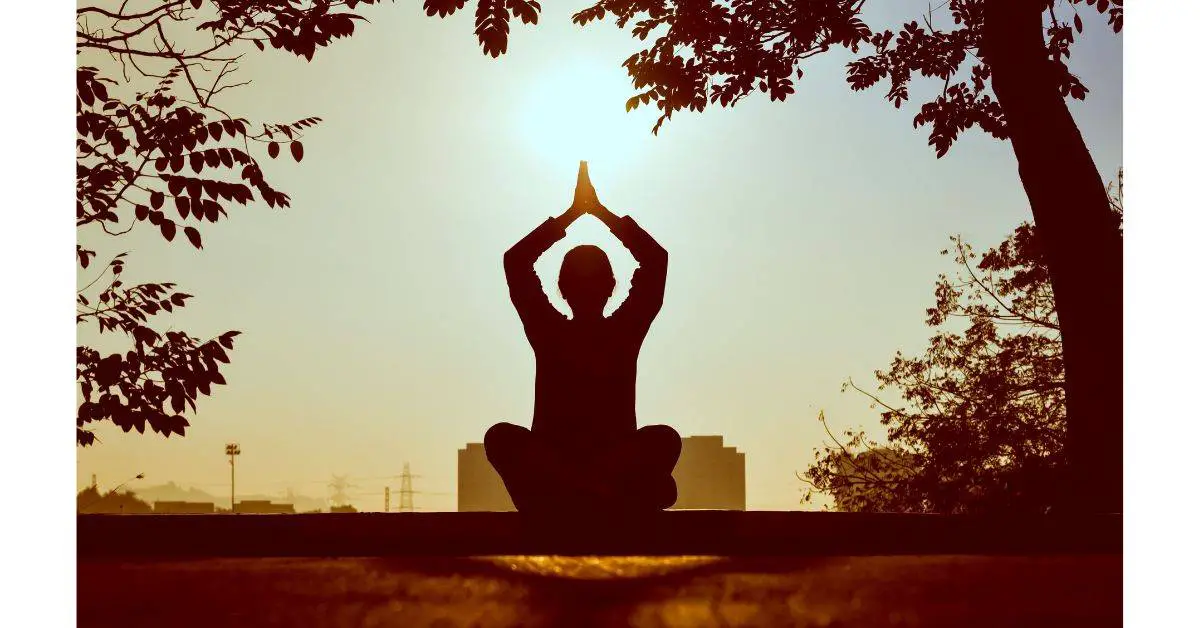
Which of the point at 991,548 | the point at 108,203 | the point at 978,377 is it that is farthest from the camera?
the point at 978,377

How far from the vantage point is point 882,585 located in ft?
9.81

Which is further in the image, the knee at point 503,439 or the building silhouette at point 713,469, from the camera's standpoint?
the building silhouette at point 713,469

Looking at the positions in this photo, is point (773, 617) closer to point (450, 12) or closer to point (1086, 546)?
point (1086, 546)

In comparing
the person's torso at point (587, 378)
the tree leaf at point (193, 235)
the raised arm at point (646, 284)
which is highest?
the tree leaf at point (193, 235)

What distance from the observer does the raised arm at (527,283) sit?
12.9 ft

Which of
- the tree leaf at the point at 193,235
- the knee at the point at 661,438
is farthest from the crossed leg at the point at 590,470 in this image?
the tree leaf at the point at 193,235

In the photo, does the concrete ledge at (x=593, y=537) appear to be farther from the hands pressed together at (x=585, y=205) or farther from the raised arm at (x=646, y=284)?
the hands pressed together at (x=585, y=205)

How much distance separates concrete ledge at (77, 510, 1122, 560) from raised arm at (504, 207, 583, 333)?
2.60 ft

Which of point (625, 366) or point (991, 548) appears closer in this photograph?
point (991, 548)

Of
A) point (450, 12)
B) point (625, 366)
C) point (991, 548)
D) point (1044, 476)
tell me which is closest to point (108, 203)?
point (450, 12)

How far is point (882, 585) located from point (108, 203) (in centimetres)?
460

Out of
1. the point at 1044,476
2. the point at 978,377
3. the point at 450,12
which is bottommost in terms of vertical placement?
the point at 1044,476

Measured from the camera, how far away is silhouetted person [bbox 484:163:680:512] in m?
3.60

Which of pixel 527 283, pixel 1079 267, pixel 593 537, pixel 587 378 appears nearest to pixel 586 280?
pixel 527 283
